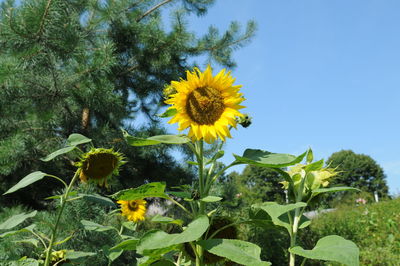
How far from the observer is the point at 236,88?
499 millimetres

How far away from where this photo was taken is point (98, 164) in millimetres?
646

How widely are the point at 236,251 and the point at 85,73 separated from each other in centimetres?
221

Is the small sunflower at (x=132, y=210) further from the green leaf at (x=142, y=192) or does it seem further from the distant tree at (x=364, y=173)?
the distant tree at (x=364, y=173)

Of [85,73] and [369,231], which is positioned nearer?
[85,73]

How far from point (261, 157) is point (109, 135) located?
7.79 ft

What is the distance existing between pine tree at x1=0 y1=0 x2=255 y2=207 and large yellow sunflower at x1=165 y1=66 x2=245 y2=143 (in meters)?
1.85

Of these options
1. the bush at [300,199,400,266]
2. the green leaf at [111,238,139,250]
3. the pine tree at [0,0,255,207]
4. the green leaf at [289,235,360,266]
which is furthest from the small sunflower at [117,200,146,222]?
the bush at [300,199,400,266]

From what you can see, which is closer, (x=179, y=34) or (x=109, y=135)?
(x=109, y=135)

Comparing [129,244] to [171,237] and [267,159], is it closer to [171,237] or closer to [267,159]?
[171,237]

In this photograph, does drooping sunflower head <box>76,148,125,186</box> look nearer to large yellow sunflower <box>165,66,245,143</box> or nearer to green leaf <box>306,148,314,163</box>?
large yellow sunflower <box>165,66,245,143</box>

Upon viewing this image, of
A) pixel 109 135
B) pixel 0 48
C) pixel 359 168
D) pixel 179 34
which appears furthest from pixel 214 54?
pixel 359 168

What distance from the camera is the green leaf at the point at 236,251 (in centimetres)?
36

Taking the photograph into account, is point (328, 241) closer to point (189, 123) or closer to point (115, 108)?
point (189, 123)

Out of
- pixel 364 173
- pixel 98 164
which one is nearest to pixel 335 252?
pixel 98 164
